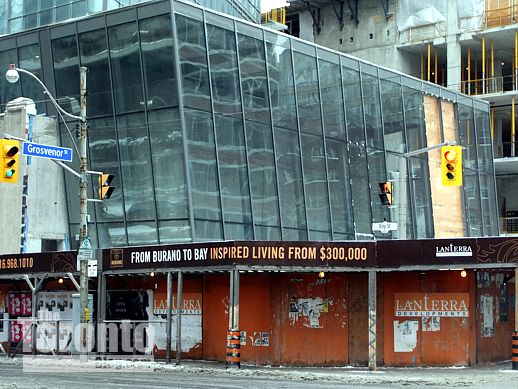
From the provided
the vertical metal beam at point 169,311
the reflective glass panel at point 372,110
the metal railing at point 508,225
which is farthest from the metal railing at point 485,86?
the vertical metal beam at point 169,311

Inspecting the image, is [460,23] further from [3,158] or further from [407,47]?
[3,158]

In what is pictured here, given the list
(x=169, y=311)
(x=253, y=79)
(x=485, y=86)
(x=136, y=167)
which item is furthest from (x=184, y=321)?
(x=485, y=86)

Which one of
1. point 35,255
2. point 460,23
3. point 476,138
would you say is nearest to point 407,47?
point 460,23

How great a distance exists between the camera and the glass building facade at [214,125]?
3422 centimetres

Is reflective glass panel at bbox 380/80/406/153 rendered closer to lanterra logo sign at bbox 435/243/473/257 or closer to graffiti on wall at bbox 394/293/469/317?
graffiti on wall at bbox 394/293/469/317

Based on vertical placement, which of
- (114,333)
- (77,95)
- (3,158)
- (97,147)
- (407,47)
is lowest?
(114,333)

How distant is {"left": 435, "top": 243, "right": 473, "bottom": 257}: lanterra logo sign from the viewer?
81.6 ft

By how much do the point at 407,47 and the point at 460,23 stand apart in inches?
165

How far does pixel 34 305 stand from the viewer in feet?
105

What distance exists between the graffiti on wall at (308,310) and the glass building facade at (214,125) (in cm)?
521

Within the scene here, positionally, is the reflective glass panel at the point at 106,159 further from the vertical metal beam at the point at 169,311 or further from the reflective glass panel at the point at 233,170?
the vertical metal beam at the point at 169,311

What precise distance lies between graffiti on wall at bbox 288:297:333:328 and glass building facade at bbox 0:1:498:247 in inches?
205

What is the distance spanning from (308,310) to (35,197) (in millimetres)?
16164

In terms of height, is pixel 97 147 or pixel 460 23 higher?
pixel 460 23
